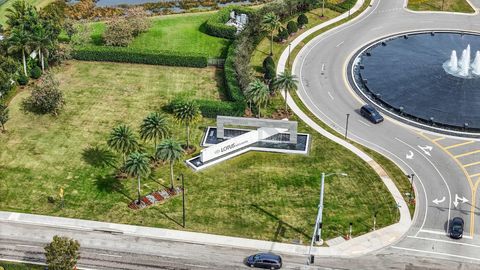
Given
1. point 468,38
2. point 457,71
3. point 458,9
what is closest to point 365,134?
point 457,71

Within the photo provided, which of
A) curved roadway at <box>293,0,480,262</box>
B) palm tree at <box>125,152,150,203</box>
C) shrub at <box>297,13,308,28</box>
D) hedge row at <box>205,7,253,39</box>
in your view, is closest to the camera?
curved roadway at <box>293,0,480,262</box>

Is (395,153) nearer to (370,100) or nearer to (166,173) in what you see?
(370,100)

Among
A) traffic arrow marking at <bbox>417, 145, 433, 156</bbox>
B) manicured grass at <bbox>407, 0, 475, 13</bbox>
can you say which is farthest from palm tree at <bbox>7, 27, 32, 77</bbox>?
manicured grass at <bbox>407, 0, 475, 13</bbox>

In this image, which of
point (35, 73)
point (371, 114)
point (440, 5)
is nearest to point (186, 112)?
point (371, 114)

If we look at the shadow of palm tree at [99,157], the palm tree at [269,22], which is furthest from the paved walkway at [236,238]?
the palm tree at [269,22]

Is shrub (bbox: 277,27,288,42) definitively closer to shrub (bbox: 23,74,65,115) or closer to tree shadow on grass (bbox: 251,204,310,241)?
shrub (bbox: 23,74,65,115)

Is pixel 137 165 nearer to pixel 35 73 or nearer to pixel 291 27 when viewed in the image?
pixel 35 73
